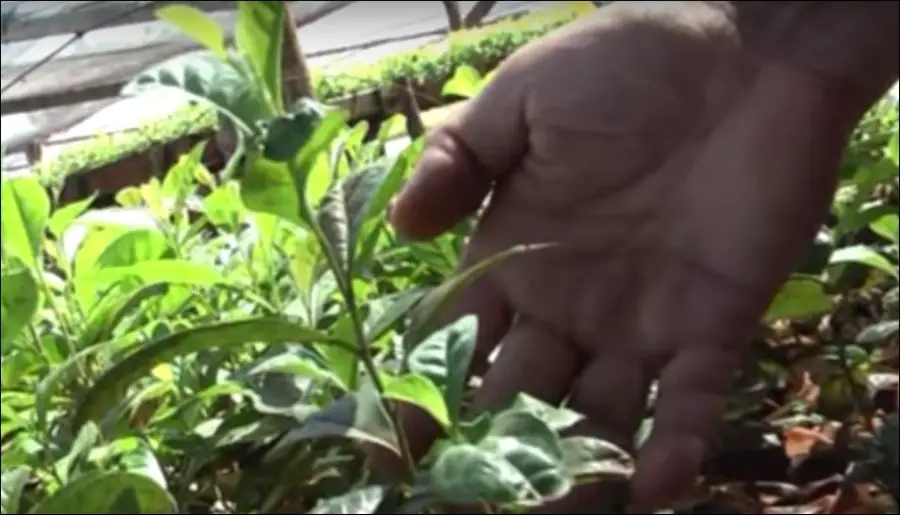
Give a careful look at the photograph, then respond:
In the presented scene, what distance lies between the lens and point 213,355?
0.64 meters

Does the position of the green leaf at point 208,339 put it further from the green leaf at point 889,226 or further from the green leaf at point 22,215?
the green leaf at point 889,226

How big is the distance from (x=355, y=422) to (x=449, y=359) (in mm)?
44

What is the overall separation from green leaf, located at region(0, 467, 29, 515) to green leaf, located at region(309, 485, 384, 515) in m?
0.11

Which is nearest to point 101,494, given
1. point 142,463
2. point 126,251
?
point 142,463

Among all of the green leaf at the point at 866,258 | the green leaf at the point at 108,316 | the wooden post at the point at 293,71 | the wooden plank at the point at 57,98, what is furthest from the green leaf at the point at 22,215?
the wooden plank at the point at 57,98

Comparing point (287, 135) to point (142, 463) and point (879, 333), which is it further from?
point (879, 333)

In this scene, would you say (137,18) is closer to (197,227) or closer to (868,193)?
(197,227)

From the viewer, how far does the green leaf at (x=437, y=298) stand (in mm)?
529

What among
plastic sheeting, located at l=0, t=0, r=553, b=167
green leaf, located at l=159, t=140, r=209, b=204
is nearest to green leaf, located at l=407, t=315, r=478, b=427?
green leaf, located at l=159, t=140, r=209, b=204

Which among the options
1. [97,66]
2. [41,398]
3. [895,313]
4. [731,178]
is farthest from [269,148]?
[97,66]

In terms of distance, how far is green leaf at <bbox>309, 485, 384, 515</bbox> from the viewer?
0.50 metres

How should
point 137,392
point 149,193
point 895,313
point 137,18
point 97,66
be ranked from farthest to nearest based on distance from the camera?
point 97,66
point 137,18
point 149,193
point 895,313
point 137,392

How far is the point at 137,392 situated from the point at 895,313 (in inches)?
14.5

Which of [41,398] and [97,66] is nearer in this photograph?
[41,398]
